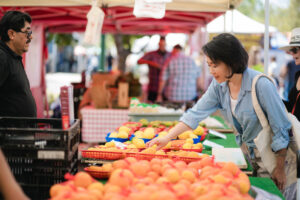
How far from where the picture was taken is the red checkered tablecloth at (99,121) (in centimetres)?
780

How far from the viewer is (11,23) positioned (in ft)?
10.6

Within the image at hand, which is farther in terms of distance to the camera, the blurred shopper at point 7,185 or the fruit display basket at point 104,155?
the fruit display basket at point 104,155

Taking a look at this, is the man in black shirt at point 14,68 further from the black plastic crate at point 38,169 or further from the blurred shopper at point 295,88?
the blurred shopper at point 295,88

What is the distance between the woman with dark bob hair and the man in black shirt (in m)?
1.10

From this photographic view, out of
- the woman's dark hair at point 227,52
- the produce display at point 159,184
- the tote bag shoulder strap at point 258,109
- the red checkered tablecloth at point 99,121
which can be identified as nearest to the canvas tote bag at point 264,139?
the tote bag shoulder strap at point 258,109

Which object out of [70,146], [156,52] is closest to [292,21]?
[156,52]

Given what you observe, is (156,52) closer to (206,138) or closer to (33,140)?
(206,138)

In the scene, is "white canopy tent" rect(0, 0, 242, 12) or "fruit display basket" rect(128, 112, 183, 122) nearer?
"white canopy tent" rect(0, 0, 242, 12)

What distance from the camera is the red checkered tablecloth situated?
7.80 meters

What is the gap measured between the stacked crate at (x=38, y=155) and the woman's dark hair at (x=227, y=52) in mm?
1241

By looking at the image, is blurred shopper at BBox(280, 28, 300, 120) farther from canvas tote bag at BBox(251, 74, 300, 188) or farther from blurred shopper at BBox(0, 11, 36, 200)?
blurred shopper at BBox(0, 11, 36, 200)

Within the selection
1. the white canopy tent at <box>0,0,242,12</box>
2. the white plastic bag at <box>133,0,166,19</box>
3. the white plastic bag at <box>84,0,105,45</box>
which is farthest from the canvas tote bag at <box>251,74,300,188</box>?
the white canopy tent at <box>0,0,242,12</box>

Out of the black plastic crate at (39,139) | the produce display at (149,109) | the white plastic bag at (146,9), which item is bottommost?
the produce display at (149,109)

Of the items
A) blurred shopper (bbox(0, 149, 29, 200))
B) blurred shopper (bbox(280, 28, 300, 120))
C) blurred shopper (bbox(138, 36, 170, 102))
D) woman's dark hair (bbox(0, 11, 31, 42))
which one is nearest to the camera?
blurred shopper (bbox(0, 149, 29, 200))
